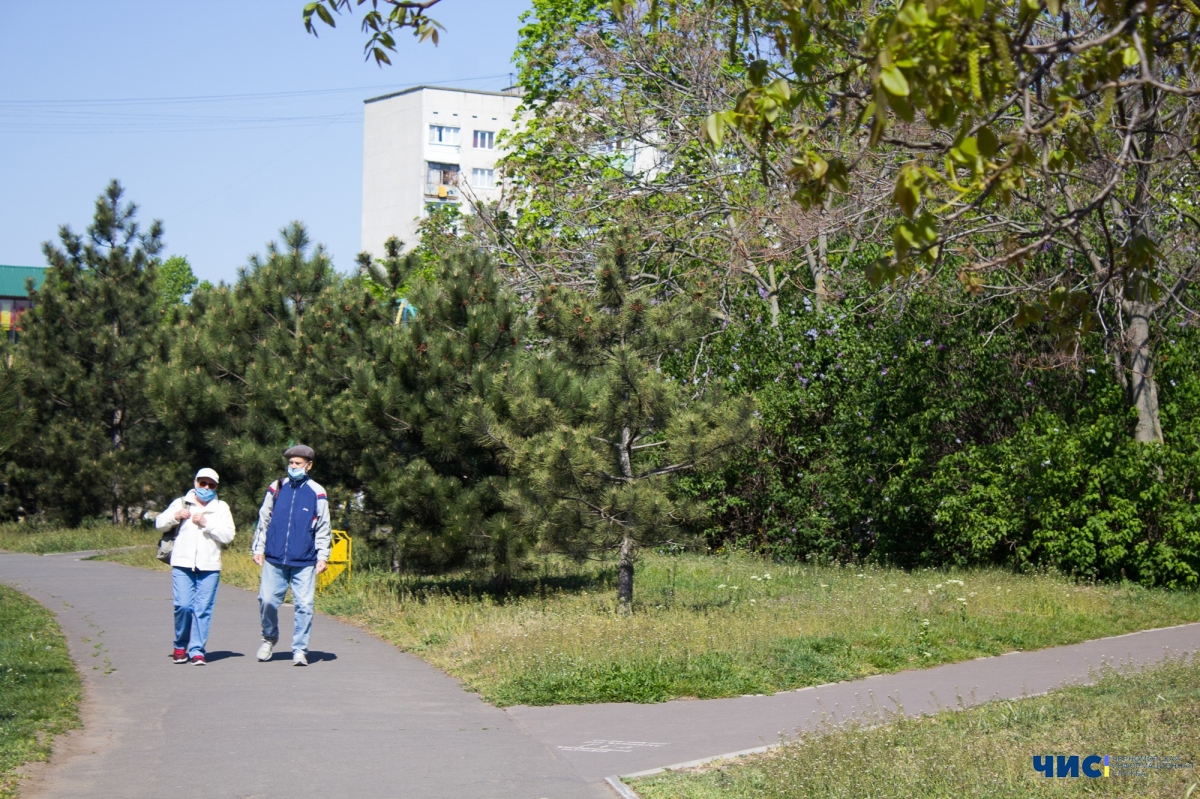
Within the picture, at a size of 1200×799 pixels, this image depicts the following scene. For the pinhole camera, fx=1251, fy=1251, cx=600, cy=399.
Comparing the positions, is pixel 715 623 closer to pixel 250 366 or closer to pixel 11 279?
pixel 250 366

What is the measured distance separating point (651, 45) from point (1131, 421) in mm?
11102

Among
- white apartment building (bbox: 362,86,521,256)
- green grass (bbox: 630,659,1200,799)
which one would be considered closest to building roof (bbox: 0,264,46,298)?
white apartment building (bbox: 362,86,521,256)

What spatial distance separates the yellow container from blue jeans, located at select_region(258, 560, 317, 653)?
18.5 ft

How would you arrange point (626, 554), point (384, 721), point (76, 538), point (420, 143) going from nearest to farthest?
point (384, 721)
point (626, 554)
point (76, 538)
point (420, 143)

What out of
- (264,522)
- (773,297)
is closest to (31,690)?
(264,522)

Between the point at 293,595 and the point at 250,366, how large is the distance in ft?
36.9

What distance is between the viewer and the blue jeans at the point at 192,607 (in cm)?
1027

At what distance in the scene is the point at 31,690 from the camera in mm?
8578

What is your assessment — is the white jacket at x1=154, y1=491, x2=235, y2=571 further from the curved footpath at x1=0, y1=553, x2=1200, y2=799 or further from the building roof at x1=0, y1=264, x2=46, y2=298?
the building roof at x1=0, y1=264, x2=46, y2=298

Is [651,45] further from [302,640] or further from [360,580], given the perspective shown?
[302,640]

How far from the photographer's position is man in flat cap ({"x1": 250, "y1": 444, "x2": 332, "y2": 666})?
10383 millimetres

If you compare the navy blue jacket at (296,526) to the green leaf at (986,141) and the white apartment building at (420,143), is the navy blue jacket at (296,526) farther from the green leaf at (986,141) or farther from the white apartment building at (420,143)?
the white apartment building at (420,143)

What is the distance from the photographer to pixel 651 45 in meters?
22.4

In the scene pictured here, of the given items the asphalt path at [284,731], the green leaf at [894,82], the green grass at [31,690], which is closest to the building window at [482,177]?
the green grass at [31,690]
